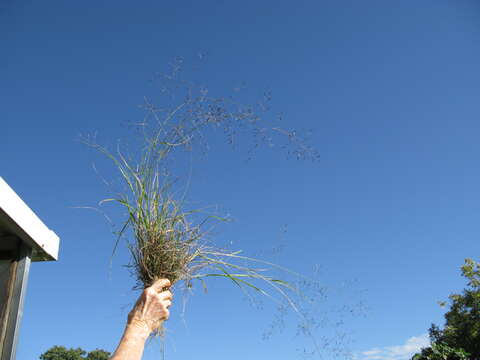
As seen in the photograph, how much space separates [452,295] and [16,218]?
17.3 m

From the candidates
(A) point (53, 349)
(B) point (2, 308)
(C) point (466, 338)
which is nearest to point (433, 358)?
(C) point (466, 338)

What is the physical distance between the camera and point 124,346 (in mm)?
1491

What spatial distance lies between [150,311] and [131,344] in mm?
157

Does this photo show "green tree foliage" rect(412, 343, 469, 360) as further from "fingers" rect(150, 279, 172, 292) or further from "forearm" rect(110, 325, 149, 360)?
"forearm" rect(110, 325, 149, 360)

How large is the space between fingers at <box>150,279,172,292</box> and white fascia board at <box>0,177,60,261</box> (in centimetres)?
52

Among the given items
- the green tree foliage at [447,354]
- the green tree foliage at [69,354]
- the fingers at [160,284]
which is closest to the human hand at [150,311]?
the fingers at [160,284]

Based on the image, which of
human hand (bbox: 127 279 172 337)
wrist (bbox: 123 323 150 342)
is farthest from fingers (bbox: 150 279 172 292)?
Answer: wrist (bbox: 123 323 150 342)

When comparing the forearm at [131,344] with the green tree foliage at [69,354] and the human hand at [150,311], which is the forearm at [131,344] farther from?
the green tree foliage at [69,354]

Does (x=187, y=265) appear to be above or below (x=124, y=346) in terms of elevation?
above

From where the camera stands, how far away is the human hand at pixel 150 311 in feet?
5.24

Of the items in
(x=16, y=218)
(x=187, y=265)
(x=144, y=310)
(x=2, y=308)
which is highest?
(x=16, y=218)

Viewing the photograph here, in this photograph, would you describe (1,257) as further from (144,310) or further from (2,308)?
(144,310)

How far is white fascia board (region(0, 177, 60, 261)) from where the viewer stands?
5.23 feet

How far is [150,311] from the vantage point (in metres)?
1.63
